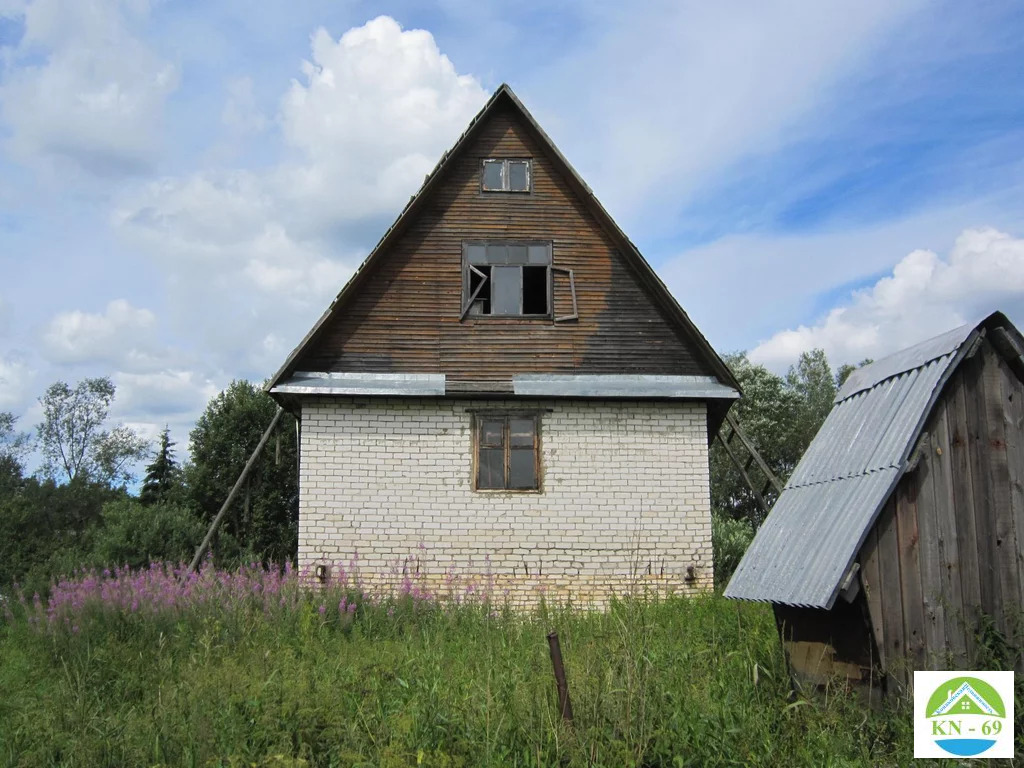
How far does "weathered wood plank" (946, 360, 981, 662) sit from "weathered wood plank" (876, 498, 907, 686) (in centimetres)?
41

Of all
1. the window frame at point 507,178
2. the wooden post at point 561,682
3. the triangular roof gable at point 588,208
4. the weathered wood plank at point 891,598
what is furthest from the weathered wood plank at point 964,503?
the window frame at point 507,178

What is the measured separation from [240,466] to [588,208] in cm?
1710

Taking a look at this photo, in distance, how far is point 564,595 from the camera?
1191 cm

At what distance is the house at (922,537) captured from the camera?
469 centimetres

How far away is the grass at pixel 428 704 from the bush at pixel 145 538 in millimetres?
11321

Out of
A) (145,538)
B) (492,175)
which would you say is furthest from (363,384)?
(145,538)

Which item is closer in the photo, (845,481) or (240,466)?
(845,481)

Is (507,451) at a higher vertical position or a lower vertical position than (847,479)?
higher

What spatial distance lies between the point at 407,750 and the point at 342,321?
28.2ft

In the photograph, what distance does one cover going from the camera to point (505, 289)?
12930 millimetres

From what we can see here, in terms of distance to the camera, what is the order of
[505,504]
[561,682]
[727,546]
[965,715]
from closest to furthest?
[965,715] < [561,682] < [505,504] < [727,546]

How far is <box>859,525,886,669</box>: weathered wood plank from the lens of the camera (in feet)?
15.4

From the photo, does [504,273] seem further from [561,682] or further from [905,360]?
[561,682]

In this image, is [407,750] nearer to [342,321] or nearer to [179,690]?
[179,690]
